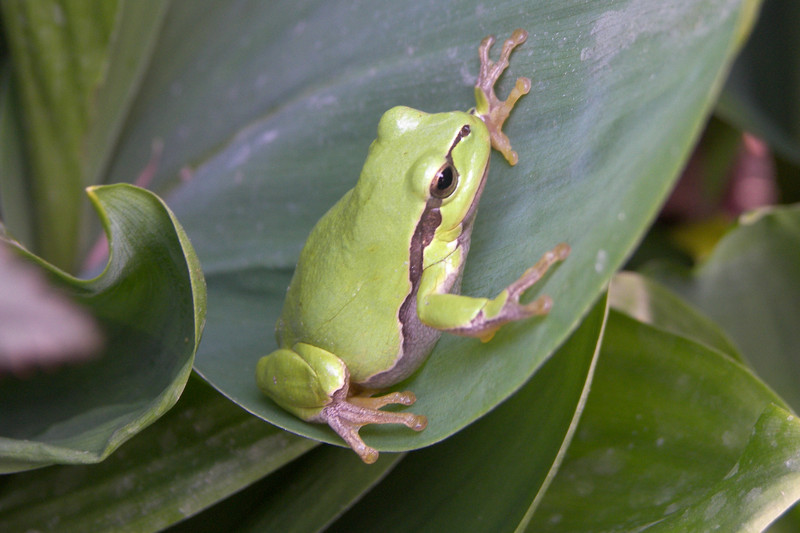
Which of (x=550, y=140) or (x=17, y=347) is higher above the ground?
(x=550, y=140)

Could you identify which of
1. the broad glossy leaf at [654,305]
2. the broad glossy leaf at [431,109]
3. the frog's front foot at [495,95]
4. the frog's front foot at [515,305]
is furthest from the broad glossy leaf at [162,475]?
the broad glossy leaf at [654,305]

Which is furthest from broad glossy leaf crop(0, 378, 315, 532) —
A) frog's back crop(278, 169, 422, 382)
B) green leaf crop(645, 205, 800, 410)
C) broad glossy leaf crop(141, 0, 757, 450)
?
green leaf crop(645, 205, 800, 410)

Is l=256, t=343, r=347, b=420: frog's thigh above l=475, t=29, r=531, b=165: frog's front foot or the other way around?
the other way around

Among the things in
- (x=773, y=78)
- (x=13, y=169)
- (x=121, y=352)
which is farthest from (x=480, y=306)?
(x=773, y=78)

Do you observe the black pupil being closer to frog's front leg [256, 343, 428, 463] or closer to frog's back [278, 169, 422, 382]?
frog's back [278, 169, 422, 382]

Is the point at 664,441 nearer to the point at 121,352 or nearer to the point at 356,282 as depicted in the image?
the point at 356,282

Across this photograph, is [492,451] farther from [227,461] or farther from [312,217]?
[312,217]

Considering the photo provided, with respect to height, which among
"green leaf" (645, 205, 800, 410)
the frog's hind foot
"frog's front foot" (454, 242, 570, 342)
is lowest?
"green leaf" (645, 205, 800, 410)

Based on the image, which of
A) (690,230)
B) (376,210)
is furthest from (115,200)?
(690,230)
